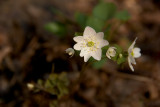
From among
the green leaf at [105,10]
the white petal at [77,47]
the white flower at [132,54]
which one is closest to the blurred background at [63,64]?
the green leaf at [105,10]

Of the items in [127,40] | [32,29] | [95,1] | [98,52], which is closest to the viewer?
[98,52]

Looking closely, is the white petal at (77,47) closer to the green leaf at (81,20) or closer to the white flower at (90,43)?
the white flower at (90,43)

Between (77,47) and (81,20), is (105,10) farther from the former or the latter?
(77,47)

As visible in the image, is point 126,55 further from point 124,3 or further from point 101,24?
point 124,3

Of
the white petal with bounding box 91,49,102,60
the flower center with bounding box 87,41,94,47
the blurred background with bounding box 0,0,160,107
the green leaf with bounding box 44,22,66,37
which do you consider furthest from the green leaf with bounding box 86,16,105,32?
the white petal with bounding box 91,49,102,60

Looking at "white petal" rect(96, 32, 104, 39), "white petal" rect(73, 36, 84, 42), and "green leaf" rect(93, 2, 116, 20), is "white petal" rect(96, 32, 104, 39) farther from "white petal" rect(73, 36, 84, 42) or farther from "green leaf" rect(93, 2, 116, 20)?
"green leaf" rect(93, 2, 116, 20)

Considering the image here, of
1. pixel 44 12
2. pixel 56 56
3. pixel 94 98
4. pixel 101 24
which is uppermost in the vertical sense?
pixel 44 12

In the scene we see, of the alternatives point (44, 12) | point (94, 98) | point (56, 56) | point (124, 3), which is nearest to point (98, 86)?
point (94, 98)

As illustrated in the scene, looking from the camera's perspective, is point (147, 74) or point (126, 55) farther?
point (147, 74)
